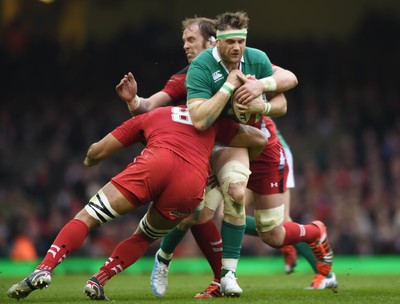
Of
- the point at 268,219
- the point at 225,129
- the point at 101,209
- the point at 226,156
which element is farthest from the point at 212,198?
the point at 101,209

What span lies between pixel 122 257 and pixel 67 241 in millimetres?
538

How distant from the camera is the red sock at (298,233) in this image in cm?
820

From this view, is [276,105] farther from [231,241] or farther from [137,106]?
[137,106]

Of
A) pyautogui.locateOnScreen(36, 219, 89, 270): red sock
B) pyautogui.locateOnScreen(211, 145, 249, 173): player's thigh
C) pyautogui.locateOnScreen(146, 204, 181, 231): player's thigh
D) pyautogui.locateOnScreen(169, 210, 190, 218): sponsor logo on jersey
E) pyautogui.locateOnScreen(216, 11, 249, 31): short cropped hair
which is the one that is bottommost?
pyautogui.locateOnScreen(36, 219, 89, 270): red sock

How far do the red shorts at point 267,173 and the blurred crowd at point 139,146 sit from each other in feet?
24.9

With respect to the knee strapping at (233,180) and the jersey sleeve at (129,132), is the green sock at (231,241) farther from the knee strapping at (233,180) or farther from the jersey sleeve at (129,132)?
the jersey sleeve at (129,132)

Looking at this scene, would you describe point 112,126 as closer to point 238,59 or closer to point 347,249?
point 347,249

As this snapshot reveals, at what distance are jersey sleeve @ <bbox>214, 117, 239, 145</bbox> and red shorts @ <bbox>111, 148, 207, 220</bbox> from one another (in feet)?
1.71

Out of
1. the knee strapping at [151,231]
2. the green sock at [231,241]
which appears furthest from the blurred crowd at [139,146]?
the knee strapping at [151,231]

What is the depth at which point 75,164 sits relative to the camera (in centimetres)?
1819

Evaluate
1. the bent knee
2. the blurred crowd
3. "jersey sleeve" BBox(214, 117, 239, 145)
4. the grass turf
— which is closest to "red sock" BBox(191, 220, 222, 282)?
the grass turf

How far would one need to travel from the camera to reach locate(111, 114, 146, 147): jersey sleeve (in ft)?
23.4

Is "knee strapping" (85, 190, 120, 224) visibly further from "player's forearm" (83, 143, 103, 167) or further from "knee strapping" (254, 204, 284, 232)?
"knee strapping" (254, 204, 284, 232)

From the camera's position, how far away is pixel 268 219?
316 inches
